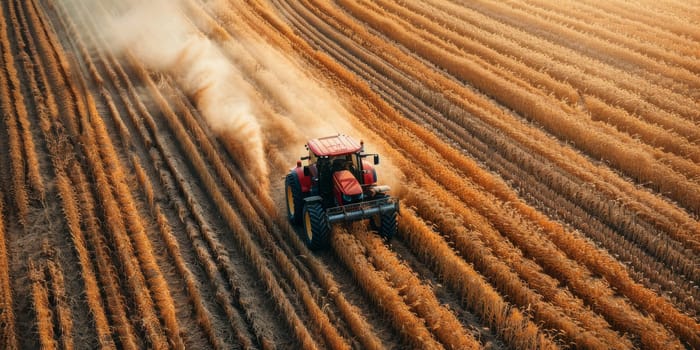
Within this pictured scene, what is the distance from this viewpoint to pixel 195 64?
19531 millimetres

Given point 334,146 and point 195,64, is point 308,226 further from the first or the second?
point 195,64

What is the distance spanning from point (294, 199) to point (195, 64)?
1004 cm

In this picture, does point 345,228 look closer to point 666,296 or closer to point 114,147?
point 666,296

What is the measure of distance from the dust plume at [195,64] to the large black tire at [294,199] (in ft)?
4.85

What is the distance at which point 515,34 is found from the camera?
2197cm

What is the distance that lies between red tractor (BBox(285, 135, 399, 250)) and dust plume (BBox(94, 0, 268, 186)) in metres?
2.09

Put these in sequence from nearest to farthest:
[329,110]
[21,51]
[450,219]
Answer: [450,219]
[329,110]
[21,51]

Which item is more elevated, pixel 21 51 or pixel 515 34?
pixel 515 34

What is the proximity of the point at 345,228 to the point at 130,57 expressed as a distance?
12782 mm

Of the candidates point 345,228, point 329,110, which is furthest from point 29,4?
point 345,228

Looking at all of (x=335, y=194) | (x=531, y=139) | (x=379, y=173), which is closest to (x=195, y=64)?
(x=379, y=173)

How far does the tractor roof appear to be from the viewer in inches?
430

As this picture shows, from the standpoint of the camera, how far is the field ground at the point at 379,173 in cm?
915

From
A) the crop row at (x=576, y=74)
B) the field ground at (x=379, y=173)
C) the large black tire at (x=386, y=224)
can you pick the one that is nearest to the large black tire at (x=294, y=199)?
the field ground at (x=379, y=173)
